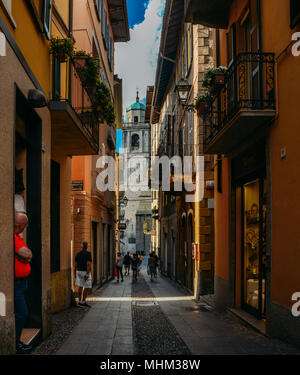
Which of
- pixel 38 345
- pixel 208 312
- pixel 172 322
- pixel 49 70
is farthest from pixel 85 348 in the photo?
pixel 208 312

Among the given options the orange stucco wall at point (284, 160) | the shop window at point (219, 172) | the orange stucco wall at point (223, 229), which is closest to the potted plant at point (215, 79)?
the orange stucco wall at point (284, 160)

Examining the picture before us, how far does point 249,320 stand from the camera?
33.1ft

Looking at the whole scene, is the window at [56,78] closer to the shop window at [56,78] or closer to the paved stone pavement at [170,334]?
the shop window at [56,78]

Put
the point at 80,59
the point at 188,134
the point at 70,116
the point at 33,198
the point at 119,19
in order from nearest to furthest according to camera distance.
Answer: the point at 33,198
the point at 70,116
the point at 80,59
the point at 188,134
the point at 119,19

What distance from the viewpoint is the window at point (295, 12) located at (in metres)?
7.36

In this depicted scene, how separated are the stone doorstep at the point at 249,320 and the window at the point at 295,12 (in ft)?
16.5

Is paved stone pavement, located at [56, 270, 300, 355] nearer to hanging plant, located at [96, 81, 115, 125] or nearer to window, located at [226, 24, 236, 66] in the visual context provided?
hanging plant, located at [96, 81, 115, 125]

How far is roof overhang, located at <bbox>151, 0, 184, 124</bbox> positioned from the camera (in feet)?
71.3

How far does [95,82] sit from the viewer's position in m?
11.7

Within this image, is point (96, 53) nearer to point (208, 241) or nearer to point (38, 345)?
point (208, 241)

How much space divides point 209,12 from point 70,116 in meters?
5.06

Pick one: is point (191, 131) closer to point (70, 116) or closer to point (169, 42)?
point (169, 42)

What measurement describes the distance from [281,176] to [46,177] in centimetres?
387

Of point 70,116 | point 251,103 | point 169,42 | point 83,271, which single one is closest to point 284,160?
point 251,103
